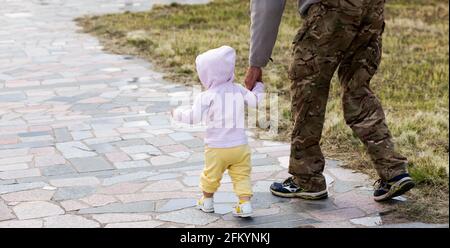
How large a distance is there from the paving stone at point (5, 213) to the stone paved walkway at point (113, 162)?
0.01m

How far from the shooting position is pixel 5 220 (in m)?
3.85

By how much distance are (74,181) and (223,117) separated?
1.29 m

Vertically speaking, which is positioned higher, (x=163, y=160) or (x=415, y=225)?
(x=415, y=225)

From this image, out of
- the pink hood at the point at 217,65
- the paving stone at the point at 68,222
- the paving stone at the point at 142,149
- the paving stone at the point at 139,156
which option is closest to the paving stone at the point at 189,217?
the paving stone at the point at 68,222

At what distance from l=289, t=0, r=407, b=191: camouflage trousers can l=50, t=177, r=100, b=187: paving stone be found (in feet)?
4.31

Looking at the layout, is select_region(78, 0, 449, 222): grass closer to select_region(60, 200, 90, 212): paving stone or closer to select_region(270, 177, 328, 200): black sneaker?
select_region(270, 177, 328, 200): black sneaker

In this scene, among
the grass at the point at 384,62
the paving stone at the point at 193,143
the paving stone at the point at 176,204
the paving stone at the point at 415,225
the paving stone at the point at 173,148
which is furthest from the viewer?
the paving stone at the point at 193,143

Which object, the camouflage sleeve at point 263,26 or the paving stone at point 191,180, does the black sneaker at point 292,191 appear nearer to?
the paving stone at point 191,180

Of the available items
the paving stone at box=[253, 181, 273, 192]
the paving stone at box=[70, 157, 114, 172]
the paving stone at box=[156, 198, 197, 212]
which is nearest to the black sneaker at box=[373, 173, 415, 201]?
the paving stone at box=[253, 181, 273, 192]

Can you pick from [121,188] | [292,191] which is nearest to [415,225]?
[292,191]

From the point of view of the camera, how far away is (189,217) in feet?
12.8

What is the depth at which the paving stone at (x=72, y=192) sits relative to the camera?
13.9 feet

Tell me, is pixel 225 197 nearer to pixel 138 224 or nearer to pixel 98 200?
pixel 138 224

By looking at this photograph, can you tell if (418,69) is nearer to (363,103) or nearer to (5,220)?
(363,103)
